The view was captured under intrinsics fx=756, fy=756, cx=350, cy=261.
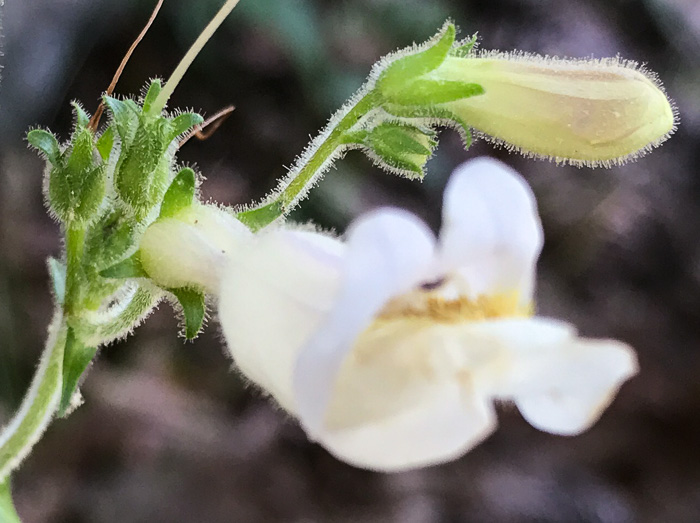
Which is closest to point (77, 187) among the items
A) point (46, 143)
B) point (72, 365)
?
point (46, 143)

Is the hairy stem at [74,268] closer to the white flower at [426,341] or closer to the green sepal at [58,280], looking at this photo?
the green sepal at [58,280]

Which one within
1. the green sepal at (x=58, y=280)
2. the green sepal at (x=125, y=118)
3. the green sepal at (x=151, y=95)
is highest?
the green sepal at (x=151, y=95)

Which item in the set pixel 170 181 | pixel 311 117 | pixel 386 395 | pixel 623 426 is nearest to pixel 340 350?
pixel 386 395

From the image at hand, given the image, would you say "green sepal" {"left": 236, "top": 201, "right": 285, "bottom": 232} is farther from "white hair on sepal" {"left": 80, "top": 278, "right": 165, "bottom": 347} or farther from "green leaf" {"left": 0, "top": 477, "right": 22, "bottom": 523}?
"green leaf" {"left": 0, "top": 477, "right": 22, "bottom": 523}

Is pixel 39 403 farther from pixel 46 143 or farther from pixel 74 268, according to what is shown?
pixel 46 143

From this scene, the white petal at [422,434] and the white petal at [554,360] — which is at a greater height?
the white petal at [554,360]

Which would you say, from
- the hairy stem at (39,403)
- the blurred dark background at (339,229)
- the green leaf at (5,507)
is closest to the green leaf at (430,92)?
the hairy stem at (39,403)
